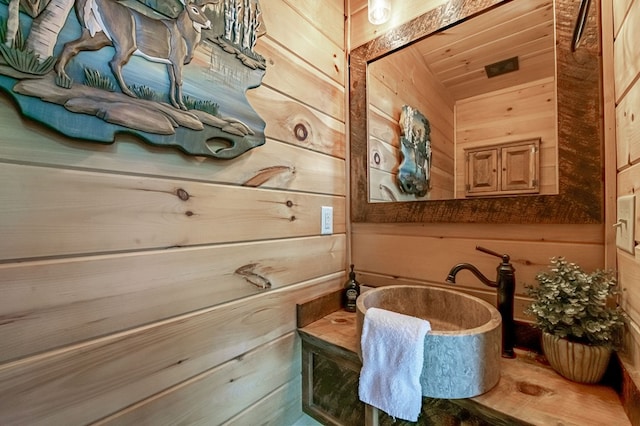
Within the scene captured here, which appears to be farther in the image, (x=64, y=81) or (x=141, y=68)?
(x=141, y=68)

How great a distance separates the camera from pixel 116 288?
0.60m

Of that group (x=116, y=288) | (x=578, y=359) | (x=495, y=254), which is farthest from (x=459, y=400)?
(x=116, y=288)

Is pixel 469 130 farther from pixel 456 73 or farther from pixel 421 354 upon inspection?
pixel 421 354

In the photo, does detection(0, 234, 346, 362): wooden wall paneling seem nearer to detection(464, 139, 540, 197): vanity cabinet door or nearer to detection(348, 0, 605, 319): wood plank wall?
detection(348, 0, 605, 319): wood plank wall

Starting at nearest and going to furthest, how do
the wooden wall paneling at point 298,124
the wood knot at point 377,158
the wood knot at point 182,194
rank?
1. the wood knot at point 182,194
2. the wooden wall paneling at point 298,124
3. the wood knot at point 377,158

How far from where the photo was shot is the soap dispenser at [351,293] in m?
1.19

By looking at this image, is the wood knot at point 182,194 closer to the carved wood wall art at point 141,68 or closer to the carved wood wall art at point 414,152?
the carved wood wall art at point 141,68

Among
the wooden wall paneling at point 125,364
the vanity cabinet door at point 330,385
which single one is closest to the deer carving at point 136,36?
the wooden wall paneling at point 125,364


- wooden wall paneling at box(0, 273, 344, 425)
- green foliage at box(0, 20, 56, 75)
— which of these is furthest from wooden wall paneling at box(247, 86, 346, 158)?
wooden wall paneling at box(0, 273, 344, 425)

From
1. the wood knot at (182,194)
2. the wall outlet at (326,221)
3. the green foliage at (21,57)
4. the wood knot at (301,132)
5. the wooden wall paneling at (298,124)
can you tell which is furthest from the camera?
the wall outlet at (326,221)

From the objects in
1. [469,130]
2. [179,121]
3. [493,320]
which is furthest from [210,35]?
[493,320]

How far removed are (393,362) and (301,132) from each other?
0.83 m

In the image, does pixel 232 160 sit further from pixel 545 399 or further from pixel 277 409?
pixel 545 399

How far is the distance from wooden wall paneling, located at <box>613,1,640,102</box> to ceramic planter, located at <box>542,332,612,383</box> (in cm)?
64
